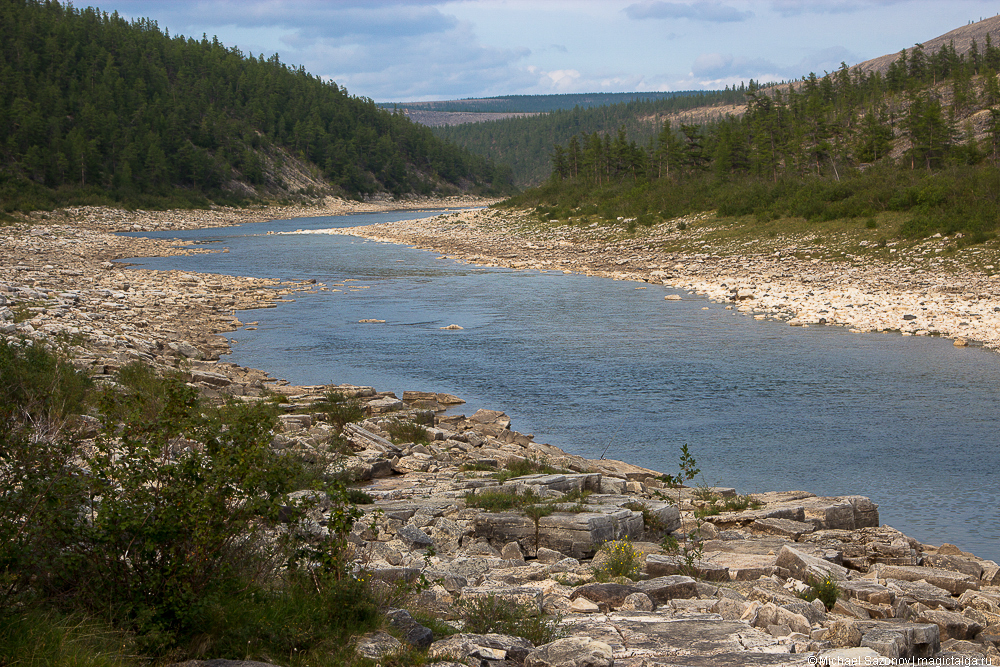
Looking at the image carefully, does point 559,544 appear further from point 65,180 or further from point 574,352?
point 65,180

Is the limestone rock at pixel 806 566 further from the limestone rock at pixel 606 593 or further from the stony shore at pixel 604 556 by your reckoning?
the limestone rock at pixel 606 593

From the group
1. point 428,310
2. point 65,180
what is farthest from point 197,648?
point 65,180

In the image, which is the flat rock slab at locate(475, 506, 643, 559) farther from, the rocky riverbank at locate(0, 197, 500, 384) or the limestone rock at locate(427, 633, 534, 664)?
the rocky riverbank at locate(0, 197, 500, 384)

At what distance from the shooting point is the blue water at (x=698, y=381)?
12414 mm

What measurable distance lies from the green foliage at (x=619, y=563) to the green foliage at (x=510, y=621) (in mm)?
1283

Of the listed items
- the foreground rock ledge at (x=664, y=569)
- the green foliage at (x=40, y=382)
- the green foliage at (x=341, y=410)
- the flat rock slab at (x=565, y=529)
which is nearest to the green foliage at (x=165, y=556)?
the foreground rock ledge at (x=664, y=569)

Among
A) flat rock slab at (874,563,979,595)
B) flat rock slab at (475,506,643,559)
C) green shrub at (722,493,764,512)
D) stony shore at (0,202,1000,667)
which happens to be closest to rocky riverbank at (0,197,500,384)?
stony shore at (0,202,1000,667)

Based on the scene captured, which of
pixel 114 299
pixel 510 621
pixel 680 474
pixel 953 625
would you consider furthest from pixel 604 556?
pixel 114 299

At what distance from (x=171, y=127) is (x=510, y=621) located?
116m

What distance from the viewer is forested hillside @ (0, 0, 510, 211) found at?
279ft

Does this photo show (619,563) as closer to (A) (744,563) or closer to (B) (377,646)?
(A) (744,563)

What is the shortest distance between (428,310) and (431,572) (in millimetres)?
22215

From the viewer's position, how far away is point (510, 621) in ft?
19.5

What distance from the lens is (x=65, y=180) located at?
82.4 metres
